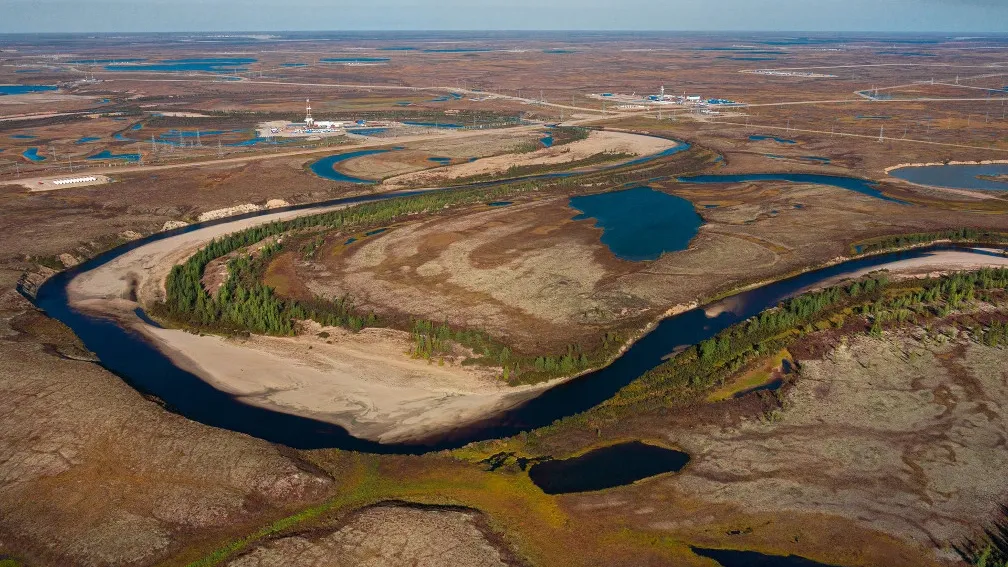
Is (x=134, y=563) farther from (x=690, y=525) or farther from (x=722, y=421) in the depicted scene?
(x=722, y=421)

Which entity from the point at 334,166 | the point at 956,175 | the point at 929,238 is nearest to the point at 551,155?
the point at 334,166

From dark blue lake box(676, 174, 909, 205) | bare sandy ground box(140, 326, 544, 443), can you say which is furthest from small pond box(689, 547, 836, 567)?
dark blue lake box(676, 174, 909, 205)

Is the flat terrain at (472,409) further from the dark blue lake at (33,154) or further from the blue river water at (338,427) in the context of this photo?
the dark blue lake at (33,154)

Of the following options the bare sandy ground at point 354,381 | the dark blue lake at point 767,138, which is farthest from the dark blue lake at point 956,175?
the bare sandy ground at point 354,381

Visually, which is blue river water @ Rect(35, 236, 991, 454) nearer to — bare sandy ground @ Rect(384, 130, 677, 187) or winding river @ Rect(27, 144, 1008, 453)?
winding river @ Rect(27, 144, 1008, 453)

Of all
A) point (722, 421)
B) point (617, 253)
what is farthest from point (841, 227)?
point (722, 421)
